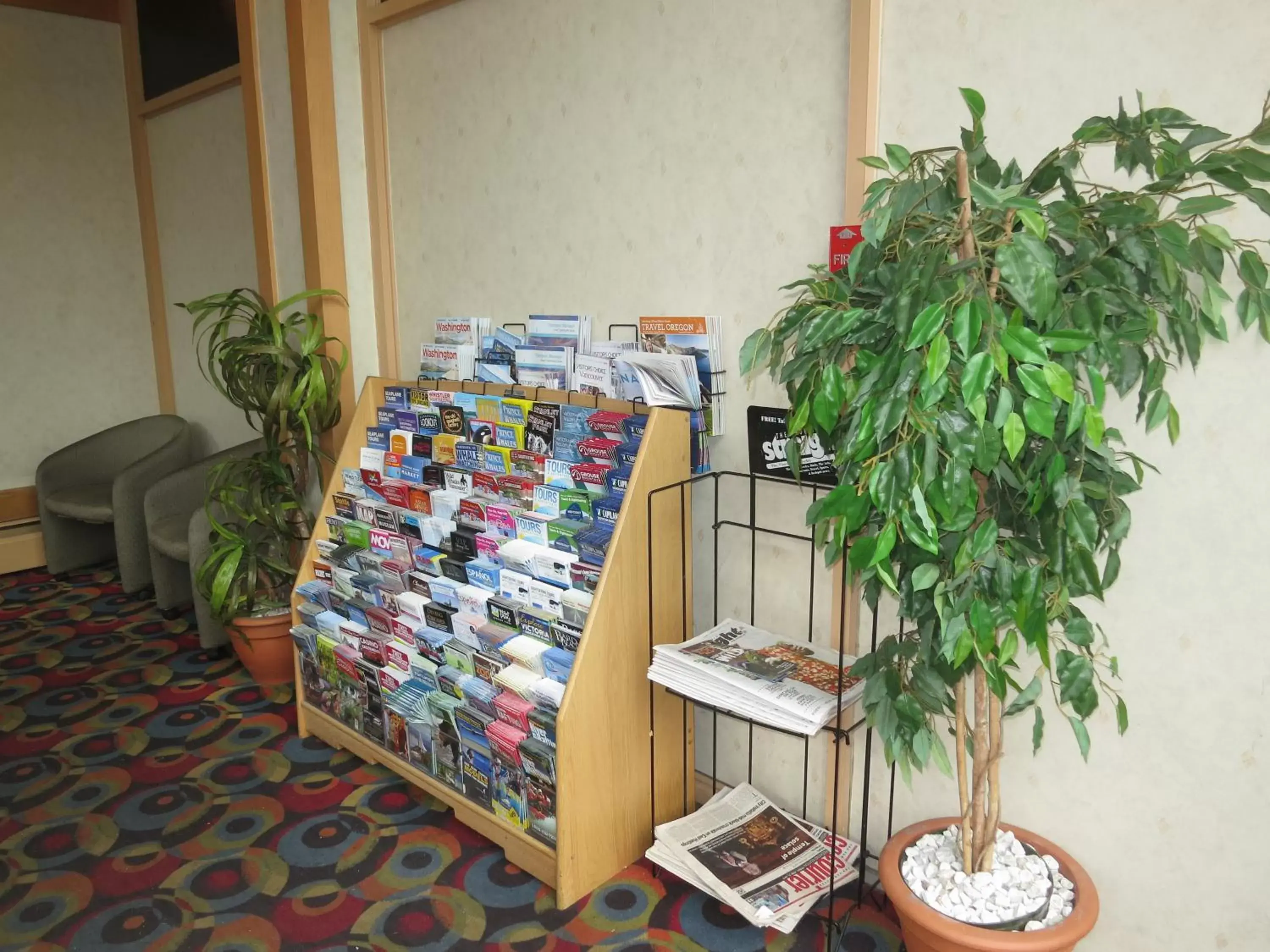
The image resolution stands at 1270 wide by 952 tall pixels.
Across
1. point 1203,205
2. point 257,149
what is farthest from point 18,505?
point 1203,205

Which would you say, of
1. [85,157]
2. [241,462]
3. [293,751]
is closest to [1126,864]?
[293,751]

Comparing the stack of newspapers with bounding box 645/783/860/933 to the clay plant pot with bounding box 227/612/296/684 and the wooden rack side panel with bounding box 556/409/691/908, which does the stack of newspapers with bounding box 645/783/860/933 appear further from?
the clay plant pot with bounding box 227/612/296/684

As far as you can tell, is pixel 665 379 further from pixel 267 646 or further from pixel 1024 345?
pixel 267 646

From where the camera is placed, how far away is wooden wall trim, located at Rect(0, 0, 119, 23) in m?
4.50

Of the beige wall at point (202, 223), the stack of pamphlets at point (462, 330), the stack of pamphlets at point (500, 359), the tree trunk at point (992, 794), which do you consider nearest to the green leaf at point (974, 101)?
the tree trunk at point (992, 794)

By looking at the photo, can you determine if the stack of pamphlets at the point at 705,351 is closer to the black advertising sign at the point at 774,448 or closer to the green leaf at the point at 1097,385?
the black advertising sign at the point at 774,448

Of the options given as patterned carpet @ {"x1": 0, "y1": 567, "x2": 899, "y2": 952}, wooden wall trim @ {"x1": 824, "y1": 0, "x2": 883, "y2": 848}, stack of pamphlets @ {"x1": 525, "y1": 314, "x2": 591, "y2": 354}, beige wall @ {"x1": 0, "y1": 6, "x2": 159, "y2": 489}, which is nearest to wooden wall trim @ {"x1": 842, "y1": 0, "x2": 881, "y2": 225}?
wooden wall trim @ {"x1": 824, "y1": 0, "x2": 883, "y2": 848}

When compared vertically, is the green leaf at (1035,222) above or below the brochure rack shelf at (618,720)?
above

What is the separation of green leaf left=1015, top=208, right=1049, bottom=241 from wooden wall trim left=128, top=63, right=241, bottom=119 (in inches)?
123

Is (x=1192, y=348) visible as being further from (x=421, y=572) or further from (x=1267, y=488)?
(x=421, y=572)

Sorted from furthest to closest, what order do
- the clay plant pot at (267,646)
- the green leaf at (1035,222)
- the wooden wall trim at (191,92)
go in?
the wooden wall trim at (191,92)
the clay plant pot at (267,646)
the green leaf at (1035,222)

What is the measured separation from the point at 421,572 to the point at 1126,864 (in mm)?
1731

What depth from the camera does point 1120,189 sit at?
5.14ft

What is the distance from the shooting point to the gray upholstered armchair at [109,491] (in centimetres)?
408
